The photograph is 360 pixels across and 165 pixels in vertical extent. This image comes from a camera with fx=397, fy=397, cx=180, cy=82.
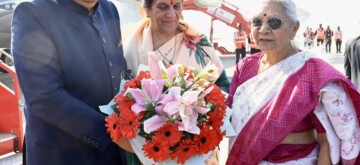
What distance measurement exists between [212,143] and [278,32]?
2.49 ft

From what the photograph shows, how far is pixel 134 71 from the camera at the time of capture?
221cm

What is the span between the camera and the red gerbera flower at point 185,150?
4.81ft

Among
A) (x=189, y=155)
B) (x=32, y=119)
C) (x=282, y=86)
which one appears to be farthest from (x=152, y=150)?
(x=282, y=86)

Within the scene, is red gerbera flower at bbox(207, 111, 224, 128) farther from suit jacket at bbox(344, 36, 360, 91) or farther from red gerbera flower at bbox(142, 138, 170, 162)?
suit jacket at bbox(344, 36, 360, 91)

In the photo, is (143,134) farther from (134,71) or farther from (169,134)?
(134,71)

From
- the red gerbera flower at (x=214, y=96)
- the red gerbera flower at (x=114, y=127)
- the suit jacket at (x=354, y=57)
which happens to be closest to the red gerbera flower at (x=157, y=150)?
the red gerbera flower at (x=114, y=127)

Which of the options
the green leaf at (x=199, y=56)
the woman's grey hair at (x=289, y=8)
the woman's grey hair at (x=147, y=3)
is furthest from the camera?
the green leaf at (x=199, y=56)

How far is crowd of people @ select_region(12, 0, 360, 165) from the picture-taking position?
1.62m

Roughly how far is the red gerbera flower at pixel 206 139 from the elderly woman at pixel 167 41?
2.58 ft

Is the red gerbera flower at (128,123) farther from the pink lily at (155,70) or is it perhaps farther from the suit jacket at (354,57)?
the suit jacket at (354,57)

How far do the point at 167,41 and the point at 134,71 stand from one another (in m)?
0.26

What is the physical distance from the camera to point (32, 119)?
1765mm

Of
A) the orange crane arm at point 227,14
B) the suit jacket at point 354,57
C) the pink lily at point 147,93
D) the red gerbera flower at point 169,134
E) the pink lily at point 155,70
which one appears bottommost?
the orange crane arm at point 227,14

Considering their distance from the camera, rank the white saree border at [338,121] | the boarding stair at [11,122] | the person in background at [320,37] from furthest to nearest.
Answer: the person in background at [320,37]
the boarding stair at [11,122]
the white saree border at [338,121]
